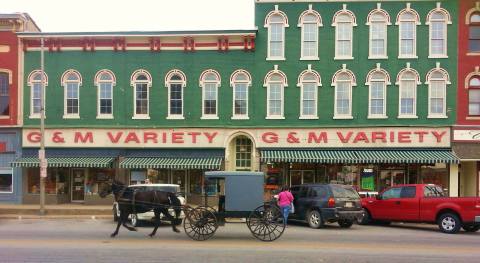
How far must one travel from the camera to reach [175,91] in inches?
1143

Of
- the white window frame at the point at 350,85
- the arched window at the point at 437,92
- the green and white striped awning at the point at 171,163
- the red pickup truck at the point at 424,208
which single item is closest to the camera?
the red pickup truck at the point at 424,208

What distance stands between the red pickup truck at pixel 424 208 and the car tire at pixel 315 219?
2.49 meters

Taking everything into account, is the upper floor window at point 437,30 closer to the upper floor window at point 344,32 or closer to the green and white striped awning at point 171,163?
the upper floor window at point 344,32

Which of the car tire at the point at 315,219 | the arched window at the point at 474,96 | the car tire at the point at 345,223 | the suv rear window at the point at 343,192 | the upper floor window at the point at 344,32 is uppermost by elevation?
the upper floor window at the point at 344,32

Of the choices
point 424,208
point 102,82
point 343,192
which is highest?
point 102,82

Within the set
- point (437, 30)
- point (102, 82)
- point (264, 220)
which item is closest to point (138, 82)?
point (102, 82)

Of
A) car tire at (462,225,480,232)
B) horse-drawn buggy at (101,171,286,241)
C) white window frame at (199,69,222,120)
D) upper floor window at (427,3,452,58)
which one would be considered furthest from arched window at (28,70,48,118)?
car tire at (462,225,480,232)

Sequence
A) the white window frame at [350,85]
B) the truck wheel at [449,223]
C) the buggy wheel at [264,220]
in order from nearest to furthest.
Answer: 1. the buggy wheel at [264,220]
2. the truck wheel at [449,223]
3. the white window frame at [350,85]

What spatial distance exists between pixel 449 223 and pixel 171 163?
47.2 feet

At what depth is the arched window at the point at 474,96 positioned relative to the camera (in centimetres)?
2794

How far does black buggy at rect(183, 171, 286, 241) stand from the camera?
50.9 ft

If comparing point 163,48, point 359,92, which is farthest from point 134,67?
point 359,92

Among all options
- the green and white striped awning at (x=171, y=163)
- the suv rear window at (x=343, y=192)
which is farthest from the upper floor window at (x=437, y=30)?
the green and white striped awning at (x=171, y=163)

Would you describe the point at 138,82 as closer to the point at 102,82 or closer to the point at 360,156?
the point at 102,82
